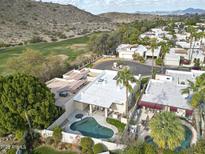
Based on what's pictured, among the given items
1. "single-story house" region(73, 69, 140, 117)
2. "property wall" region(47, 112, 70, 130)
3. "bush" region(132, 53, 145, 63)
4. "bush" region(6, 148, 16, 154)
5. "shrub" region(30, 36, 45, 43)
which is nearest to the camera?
"bush" region(6, 148, 16, 154)

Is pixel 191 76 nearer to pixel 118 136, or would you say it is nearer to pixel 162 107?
pixel 162 107

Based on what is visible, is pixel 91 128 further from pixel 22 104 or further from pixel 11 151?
pixel 11 151

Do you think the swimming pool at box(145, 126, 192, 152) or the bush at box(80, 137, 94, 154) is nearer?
the bush at box(80, 137, 94, 154)

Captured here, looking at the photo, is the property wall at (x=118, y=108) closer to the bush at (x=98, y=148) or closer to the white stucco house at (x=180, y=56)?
the bush at (x=98, y=148)

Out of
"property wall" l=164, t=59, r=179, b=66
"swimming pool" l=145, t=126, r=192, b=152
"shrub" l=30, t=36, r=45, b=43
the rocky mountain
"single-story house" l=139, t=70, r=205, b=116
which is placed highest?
the rocky mountain

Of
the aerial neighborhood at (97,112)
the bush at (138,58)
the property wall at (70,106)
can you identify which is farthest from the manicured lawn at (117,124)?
the bush at (138,58)

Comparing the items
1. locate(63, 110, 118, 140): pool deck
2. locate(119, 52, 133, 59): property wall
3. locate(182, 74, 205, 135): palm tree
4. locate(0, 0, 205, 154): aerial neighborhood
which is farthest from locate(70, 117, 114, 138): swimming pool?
Answer: locate(119, 52, 133, 59): property wall

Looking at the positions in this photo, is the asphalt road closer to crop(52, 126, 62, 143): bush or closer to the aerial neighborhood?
the aerial neighborhood
